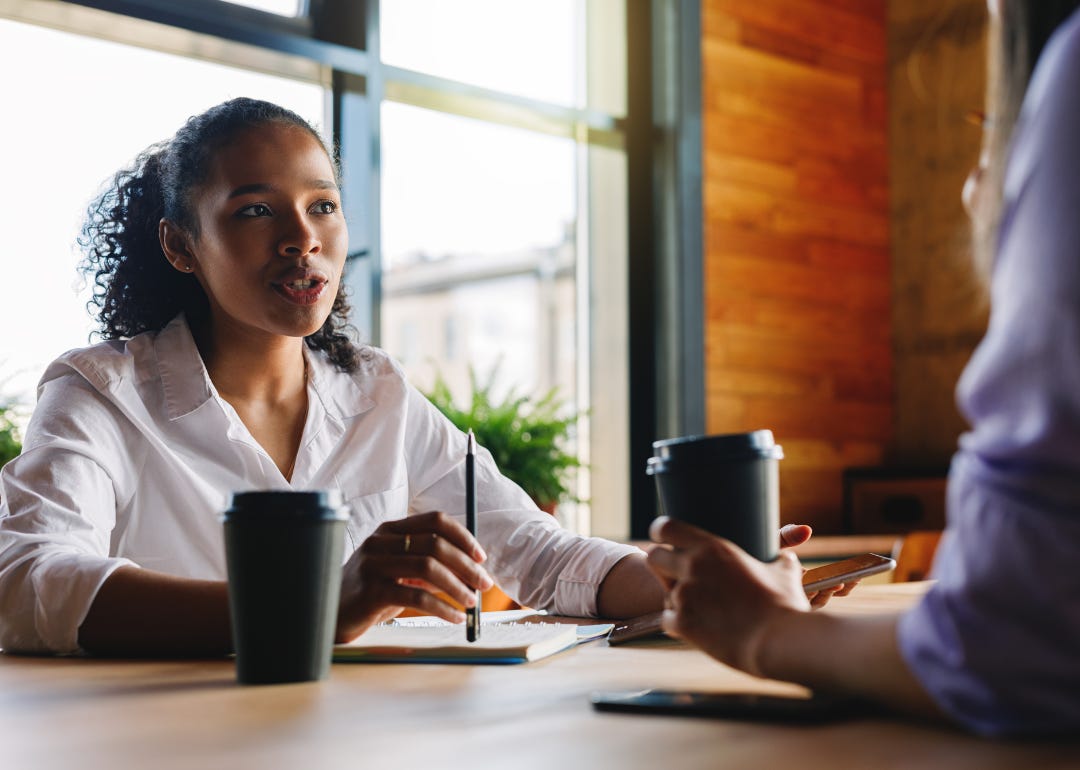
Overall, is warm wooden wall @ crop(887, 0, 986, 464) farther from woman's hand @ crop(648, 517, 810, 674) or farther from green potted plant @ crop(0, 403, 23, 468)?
woman's hand @ crop(648, 517, 810, 674)

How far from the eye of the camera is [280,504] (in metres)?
0.91

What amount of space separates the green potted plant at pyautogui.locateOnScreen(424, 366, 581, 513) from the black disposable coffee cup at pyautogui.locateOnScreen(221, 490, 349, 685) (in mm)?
2428

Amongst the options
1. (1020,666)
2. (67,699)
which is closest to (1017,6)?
(1020,666)

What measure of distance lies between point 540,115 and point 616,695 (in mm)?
3512

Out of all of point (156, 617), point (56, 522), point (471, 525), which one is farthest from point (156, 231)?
point (471, 525)

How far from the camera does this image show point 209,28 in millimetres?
3404

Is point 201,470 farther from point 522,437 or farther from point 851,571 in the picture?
point 522,437

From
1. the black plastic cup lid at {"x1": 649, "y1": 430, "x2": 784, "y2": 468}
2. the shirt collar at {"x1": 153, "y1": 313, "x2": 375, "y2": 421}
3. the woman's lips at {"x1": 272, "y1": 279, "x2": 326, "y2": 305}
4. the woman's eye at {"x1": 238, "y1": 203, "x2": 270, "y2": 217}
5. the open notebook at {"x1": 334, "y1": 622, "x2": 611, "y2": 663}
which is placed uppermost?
the woman's eye at {"x1": 238, "y1": 203, "x2": 270, "y2": 217}

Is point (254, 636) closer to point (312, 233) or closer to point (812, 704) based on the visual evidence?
point (812, 704)

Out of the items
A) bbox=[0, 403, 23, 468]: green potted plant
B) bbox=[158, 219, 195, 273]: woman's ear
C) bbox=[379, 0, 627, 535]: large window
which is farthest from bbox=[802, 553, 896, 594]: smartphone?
bbox=[379, 0, 627, 535]: large window

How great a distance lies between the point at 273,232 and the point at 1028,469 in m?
1.37

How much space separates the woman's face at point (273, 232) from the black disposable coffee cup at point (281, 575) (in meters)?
0.89

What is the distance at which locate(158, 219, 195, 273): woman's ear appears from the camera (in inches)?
77.4

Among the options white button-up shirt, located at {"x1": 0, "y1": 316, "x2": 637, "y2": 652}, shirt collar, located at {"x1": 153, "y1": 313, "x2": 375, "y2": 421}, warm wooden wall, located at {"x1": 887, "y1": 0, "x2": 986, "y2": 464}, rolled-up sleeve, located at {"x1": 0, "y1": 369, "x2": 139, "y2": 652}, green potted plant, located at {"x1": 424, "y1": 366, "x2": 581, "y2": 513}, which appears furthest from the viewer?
warm wooden wall, located at {"x1": 887, "y1": 0, "x2": 986, "y2": 464}
